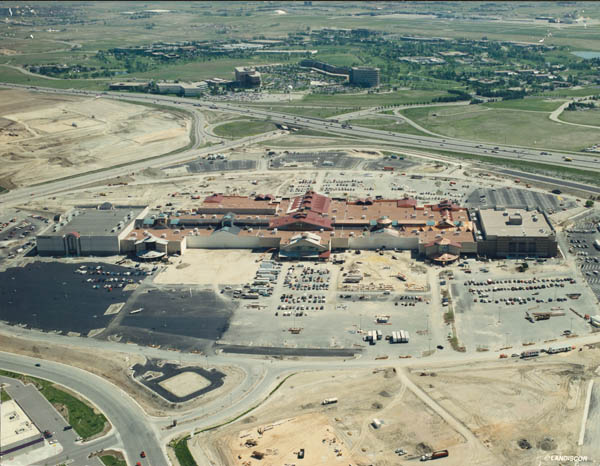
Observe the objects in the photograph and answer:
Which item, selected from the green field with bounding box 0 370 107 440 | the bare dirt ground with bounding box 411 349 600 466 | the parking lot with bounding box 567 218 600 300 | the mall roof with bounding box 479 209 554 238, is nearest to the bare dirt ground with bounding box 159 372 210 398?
the green field with bounding box 0 370 107 440

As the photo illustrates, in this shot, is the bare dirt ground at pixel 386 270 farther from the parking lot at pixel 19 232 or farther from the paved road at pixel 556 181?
the parking lot at pixel 19 232

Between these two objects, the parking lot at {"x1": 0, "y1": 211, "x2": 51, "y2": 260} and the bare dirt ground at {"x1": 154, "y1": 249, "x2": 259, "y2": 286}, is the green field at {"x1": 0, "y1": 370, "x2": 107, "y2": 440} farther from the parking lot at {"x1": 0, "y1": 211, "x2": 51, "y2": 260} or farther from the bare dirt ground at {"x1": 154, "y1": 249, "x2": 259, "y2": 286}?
the parking lot at {"x1": 0, "y1": 211, "x2": 51, "y2": 260}

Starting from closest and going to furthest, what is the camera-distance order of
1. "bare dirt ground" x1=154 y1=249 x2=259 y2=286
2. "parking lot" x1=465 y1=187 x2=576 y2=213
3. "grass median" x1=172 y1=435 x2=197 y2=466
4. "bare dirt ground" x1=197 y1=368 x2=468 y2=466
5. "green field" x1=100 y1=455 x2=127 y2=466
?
"green field" x1=100 y1=455 x2=127 y2=466
"grass median" x1=172 y1=435 x2=197 y2=466
"bare dirt ground" x1=197 y1=368 x2=468 y2=466
"bare dirt ground" x1=154 y1=249 x2=259 y2=286
"parking lot" x1=465 y1=187 x2=576 y2=213

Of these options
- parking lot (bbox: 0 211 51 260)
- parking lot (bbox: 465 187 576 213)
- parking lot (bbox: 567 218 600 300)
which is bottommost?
parking lot (bbox: 0 211 51 260)

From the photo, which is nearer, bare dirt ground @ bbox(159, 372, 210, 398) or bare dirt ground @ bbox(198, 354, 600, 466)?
bare dirt ground @ bbox(198, 354, 600, 466)

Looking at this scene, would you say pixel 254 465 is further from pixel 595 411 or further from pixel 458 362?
pixel 595 411

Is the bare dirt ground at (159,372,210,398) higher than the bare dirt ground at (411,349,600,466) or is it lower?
lower
